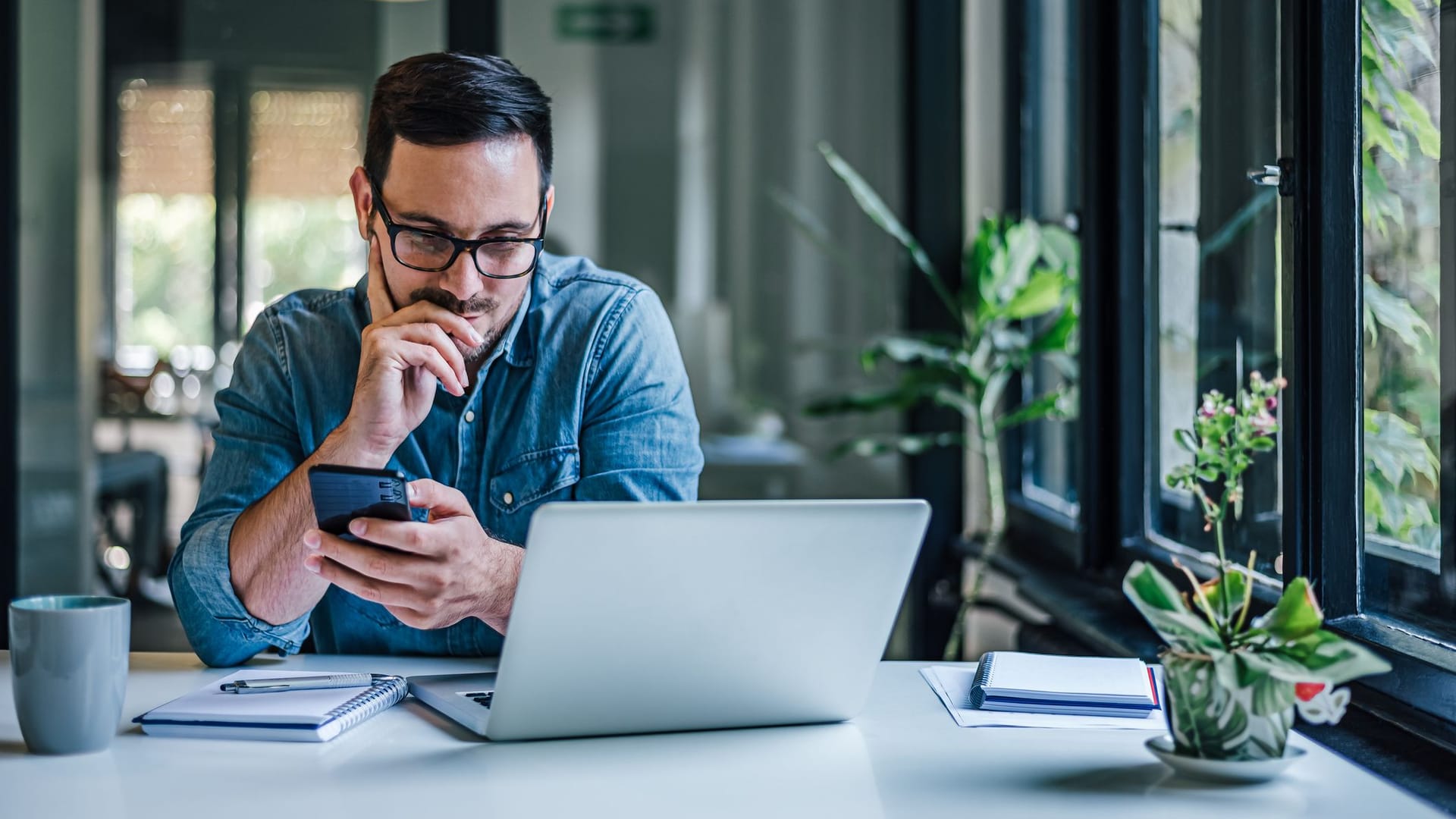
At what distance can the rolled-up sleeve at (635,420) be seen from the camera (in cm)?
172

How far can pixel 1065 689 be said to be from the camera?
128 cm

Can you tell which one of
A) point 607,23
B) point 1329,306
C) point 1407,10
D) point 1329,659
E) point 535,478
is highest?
point 607,23

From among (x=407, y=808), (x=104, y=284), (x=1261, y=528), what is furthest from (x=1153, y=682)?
(x=104, y=284)

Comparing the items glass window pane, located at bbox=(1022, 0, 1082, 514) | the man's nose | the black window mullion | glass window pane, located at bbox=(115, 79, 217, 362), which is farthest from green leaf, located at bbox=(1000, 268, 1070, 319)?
glass window pane, located at bbox=(115, 79, 217, 362)

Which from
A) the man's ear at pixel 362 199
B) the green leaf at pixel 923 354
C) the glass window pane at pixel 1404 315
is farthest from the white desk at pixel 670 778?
the green leaf at pixel 923 354

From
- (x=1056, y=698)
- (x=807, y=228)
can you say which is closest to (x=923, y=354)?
(x=807, y=228)

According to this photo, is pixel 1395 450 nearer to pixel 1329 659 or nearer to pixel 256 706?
pixel 1329 659

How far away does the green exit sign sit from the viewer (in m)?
3.43

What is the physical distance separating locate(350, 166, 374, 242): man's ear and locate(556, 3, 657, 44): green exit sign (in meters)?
1.77

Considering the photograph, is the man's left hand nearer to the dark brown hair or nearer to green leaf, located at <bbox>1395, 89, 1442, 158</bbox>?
the dark brown hair

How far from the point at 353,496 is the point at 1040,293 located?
75.7 inches

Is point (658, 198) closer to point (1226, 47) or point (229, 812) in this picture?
point (1226, 47)

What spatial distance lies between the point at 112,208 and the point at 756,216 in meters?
1.70

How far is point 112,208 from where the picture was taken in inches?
135
